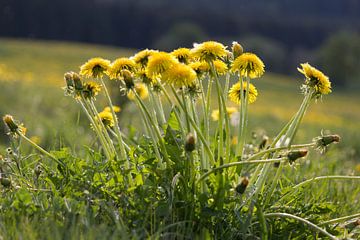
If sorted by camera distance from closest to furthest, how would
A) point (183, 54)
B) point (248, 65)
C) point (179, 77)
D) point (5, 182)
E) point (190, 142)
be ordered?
point (190, 142) < point (179, 77) < point (5, 182) < point (248, 65) < point (183, 54)

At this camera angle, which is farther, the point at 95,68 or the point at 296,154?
the point at 95,68

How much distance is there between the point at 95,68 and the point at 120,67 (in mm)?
106

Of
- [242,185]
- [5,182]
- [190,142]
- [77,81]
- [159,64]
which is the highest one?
[159,64]

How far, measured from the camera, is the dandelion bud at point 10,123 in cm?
227

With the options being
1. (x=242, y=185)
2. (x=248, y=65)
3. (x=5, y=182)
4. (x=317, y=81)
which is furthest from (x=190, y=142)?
(x=5, y=182)

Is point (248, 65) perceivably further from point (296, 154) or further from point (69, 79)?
point (69, 79)

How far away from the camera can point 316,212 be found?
7.59 feet

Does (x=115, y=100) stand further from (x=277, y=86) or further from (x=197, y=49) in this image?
(x=277, y=86)

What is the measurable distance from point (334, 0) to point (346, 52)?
45221mm

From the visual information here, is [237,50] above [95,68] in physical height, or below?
above

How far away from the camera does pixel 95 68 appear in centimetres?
235

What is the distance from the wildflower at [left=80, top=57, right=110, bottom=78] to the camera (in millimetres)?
2335

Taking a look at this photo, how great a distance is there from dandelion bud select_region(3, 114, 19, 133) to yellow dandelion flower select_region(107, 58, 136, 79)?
40 cm

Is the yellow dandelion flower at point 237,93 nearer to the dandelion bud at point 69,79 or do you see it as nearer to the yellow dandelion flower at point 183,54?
the yellow dandelion flower at point 183,54
